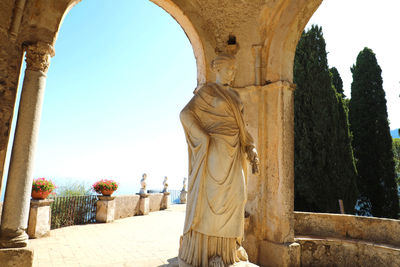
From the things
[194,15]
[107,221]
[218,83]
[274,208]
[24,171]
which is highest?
[194,15]

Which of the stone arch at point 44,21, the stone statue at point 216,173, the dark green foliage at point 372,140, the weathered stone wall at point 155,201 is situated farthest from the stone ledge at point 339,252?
the dark green foliage at point 372,140

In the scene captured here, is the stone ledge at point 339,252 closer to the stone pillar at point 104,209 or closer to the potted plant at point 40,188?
the potted plant at point 40,188

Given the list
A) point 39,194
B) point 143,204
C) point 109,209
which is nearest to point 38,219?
point 39,194

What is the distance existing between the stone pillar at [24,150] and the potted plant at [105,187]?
5.98m

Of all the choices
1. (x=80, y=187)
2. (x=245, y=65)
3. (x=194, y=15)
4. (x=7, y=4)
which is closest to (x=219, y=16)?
(x=194, y=15)

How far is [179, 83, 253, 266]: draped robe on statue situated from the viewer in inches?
95.5

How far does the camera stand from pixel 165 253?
4801mm

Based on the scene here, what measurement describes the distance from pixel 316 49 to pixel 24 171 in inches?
518

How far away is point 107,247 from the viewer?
213 inches

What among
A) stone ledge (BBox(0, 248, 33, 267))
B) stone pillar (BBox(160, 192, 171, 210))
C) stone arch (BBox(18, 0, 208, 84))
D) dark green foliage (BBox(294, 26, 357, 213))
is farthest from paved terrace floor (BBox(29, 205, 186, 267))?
dark green foliage (BBox(294, 26, 357, 213))

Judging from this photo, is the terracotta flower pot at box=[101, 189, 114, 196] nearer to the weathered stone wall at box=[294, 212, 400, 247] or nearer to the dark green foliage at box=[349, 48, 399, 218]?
the weathered stone wall at box=[294, 212, 400, 247]

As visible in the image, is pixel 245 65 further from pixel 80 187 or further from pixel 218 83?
pixel 80 187

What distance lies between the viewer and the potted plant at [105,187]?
29.5 feet

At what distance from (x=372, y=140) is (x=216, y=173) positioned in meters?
15.6
